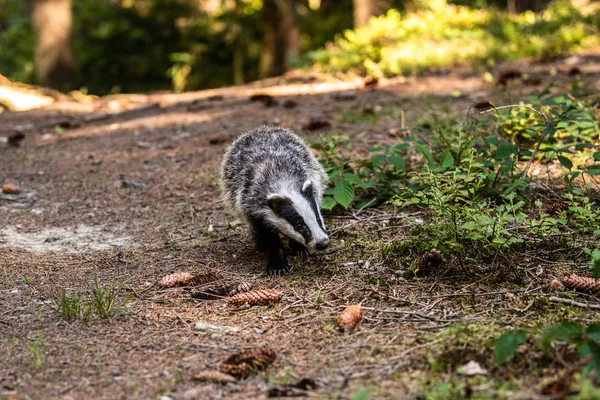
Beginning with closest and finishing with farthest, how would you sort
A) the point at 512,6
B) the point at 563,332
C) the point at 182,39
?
the point at 563,332 < the point at 512,6 < the point at 182,39

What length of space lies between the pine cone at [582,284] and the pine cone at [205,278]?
2.17 meters

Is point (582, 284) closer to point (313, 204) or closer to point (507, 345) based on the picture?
point (507, 345)

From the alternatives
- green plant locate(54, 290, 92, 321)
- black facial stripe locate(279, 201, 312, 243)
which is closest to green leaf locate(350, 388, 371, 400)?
green plant locate(54, 290, 92, 321)

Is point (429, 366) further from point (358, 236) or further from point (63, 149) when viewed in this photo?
point (63, 149)

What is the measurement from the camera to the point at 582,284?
3.66m

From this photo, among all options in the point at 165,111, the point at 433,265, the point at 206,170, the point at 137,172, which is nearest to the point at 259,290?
the point at 433,265

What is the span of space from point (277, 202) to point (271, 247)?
0.33m

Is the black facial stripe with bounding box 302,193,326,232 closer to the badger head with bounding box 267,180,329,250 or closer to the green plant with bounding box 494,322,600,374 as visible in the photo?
the badger head with bounding box 267,180,329,250

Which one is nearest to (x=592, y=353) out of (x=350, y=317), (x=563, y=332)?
(x=563, y=332)

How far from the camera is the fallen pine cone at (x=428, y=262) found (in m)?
4.13

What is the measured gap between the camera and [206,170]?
7.13 m

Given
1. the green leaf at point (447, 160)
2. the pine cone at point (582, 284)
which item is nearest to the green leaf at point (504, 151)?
the green leaf at point (447, 160)

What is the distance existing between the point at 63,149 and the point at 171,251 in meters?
4.36

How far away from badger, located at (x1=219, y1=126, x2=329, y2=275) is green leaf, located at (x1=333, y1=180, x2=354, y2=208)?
134mm
